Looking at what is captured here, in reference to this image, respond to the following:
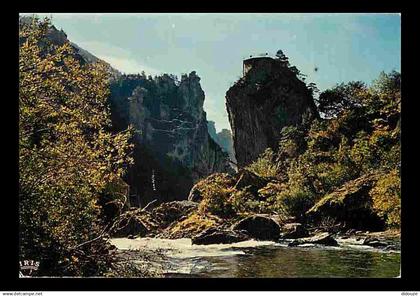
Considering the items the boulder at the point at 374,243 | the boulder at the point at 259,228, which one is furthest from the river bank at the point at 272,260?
the boulder at the point at 259,228

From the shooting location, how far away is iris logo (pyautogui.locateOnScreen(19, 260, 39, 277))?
7469 mm

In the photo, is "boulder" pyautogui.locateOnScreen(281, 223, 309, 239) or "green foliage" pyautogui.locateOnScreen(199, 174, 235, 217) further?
"green foliage" pyautogui.locateOnScreen(199, 174, 235, 217)

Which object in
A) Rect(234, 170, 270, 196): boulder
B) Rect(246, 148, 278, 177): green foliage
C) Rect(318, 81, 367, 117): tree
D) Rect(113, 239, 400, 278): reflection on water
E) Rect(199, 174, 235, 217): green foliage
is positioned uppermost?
Rect(318, 81, 367, 117): tree

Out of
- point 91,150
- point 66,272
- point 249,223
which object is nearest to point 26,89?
point 91,150

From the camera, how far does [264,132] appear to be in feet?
118

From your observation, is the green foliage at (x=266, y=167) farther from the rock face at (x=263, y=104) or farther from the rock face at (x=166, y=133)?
the rock face at (x=166, y=133)

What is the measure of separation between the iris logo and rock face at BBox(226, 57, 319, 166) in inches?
1115

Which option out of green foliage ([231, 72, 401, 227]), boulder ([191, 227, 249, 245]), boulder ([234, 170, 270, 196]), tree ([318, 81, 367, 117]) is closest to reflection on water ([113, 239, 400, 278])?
boulder ([191, 227, 249, 245])

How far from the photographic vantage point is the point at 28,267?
295 inches

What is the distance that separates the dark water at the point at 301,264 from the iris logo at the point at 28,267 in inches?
124

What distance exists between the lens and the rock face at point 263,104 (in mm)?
35469

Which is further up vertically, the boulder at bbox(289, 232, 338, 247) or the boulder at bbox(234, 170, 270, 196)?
the boulder at bbox(234, 170, 270, 196)

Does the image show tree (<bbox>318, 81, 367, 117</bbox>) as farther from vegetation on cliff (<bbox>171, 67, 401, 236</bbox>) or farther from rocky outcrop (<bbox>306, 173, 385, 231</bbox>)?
rocky outcrop (<bbox>306, 173, 385, 231</bbox>)
